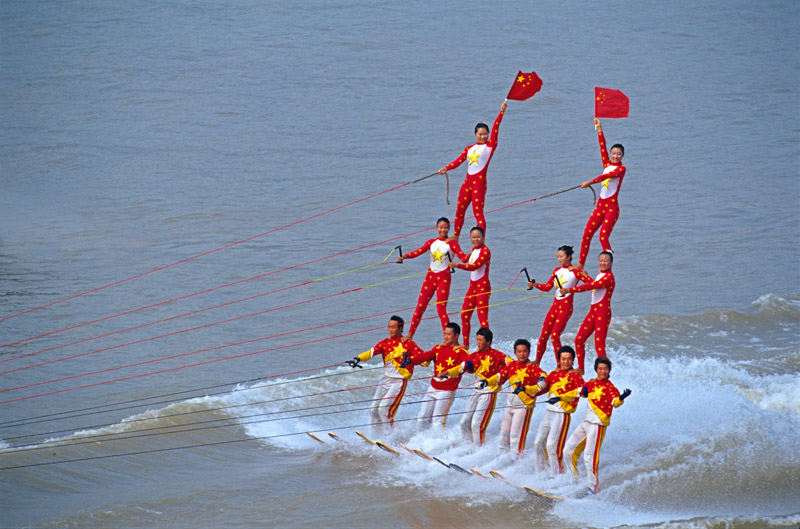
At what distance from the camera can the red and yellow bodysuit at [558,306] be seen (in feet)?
39.9

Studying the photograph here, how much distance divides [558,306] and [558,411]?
134 centimetres

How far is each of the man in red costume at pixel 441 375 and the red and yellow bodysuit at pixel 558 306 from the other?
113cm

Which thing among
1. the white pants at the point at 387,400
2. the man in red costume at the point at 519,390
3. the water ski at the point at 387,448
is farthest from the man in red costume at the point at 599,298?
the water ski at the point at 387,448

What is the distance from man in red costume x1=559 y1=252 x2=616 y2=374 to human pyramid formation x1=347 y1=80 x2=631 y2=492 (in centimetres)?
1

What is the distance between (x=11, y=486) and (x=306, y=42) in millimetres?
22614

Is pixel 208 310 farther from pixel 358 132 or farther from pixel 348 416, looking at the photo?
pixel 358 132

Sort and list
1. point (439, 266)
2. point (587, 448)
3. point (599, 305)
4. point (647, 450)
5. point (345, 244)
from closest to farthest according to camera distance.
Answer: point (587, 448) < point (599, 305) < point (439, 266) < point (647, 450) < point (345, 244)

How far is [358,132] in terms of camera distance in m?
28.2

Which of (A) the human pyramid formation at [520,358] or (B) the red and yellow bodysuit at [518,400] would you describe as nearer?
(A) the human pyramid formation at [520,358]

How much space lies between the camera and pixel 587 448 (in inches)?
470

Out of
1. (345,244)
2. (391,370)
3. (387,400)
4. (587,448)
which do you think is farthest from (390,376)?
(345,244)

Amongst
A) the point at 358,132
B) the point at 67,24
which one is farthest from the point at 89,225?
the point at 67,24

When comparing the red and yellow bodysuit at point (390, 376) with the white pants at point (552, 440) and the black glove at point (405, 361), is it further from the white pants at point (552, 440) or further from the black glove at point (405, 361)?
the white pants at point (552, 440)

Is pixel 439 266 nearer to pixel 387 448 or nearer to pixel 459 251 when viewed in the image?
pixel 459 251
